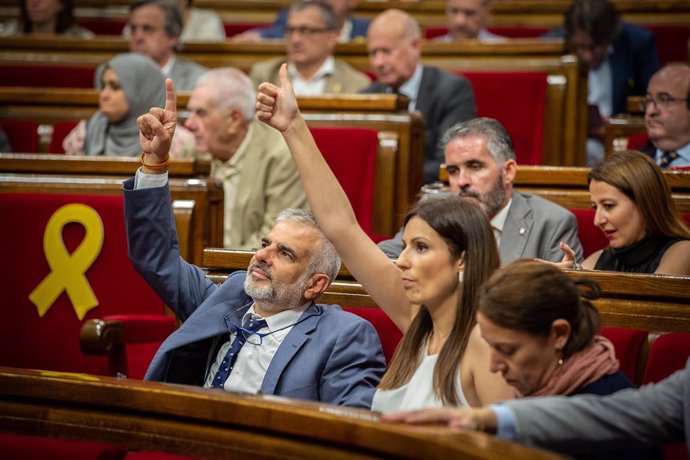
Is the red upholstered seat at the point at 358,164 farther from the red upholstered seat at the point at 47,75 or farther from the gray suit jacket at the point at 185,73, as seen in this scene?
the red upholstered seat at the point at 47,75

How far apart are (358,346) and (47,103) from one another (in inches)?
56.9

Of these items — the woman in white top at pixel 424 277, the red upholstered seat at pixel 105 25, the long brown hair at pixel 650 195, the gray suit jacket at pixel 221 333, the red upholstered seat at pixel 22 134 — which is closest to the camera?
the woman in white top at pixel 424 277

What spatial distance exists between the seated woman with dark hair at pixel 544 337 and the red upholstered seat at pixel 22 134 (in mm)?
1743

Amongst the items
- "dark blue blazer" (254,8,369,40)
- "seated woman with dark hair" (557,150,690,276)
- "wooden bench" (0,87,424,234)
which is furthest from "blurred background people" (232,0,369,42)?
"seated woman with dark hair" (557,150,690,276)

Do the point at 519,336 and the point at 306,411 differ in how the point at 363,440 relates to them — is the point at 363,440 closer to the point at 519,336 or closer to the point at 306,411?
the point at 306,411

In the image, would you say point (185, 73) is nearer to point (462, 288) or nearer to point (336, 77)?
point (336, 77)

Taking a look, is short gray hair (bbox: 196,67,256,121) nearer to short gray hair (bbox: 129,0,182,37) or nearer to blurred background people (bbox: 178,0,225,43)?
short gray hair (bbox: 129,0,182,37)

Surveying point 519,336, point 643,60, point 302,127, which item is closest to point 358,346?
point 302,127

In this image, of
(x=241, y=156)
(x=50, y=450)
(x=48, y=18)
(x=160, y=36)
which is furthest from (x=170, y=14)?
(x=50, y=450)

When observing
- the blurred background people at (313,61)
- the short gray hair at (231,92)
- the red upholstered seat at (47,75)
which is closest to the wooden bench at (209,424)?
the short gray hair at (231,92)

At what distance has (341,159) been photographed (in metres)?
2.17

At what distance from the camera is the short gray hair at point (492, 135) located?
71.1 inches

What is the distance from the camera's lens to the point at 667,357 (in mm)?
1214

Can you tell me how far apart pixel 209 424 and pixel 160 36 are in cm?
201
